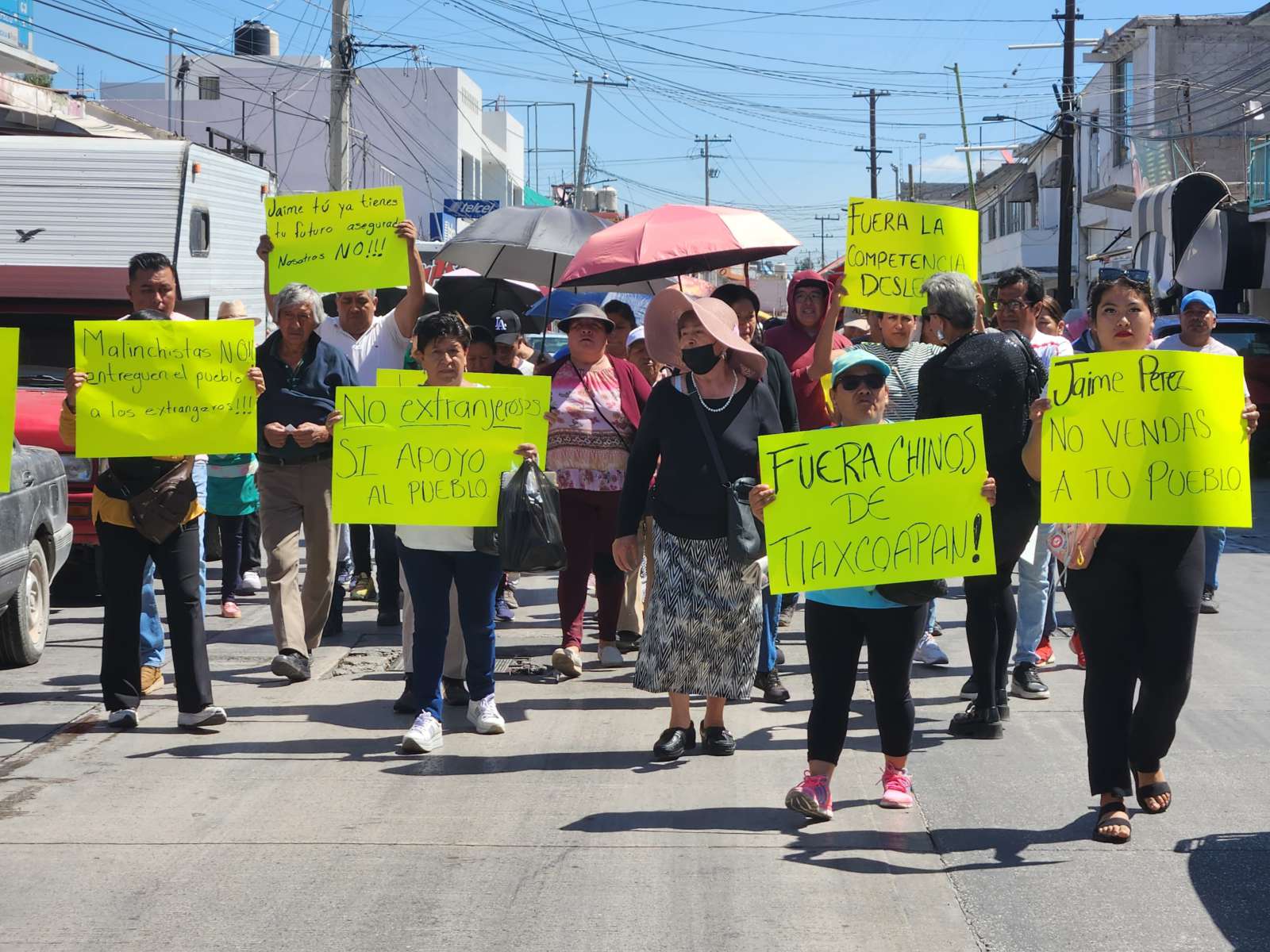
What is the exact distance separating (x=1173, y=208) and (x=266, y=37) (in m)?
39.9

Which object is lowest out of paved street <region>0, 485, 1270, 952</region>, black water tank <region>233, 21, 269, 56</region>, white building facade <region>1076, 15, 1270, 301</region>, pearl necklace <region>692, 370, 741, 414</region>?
paved street <region>0, 485, 1270, 952</region>

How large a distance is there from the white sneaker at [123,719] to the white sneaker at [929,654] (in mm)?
Result: 4144

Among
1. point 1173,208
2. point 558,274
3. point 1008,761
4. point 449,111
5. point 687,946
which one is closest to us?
point 687,946

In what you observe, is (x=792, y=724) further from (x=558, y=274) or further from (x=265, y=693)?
(x=558, y=274)

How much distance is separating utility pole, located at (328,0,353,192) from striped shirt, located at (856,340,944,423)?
51.3ft

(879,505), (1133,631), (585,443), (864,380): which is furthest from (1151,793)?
(585,443)

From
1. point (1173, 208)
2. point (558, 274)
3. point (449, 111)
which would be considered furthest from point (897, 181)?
point (558, 274)

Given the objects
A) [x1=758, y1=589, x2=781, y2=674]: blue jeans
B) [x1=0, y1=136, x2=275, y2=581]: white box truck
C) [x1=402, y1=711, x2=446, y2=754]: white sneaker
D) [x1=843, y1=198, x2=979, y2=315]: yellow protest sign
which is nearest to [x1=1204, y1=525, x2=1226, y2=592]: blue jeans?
[x1=843, y1=198, x2=979, y2=315]: yellow protest sign

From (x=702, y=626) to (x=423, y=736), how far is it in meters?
1.29

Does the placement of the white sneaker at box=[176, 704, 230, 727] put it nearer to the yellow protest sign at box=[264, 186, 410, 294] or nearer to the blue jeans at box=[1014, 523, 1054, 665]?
the yellow protest sign at box=[264, 186, 410, 294]

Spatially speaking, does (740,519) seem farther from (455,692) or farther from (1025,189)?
(1025,189)

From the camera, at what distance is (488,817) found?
5531mm

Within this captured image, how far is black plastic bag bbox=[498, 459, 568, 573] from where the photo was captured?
6578 mm

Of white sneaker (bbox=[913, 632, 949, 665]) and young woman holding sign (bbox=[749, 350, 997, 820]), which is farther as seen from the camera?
white sneaker (bbox=[913, 632, 949, 665])
